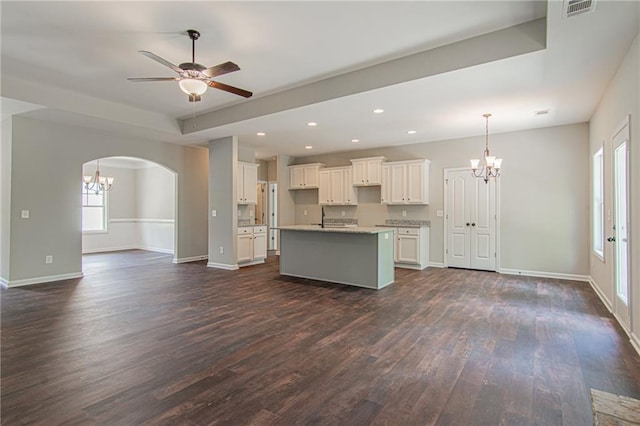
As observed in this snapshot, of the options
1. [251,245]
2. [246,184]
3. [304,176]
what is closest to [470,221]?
[304,176]

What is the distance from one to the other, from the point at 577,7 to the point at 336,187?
6.16 m

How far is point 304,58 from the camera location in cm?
385

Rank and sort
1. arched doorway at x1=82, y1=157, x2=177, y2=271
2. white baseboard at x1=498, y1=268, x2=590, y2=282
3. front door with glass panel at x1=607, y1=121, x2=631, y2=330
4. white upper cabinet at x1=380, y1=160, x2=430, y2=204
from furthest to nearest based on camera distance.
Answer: arched doorway at x1=82, y1=157, x2=177, y2=271
white upper cabinet at x1=380, y1=160, x2=430, y2=204
white baseboard at x1=498, y1=268, x2=590, y2=282
front door with glass panel at x1=607, y1=121, x2=631, y2=330

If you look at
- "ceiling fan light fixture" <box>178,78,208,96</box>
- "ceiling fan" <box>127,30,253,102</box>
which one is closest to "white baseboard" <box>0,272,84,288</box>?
"ceiling fan" <box>127,30,253,102</box>

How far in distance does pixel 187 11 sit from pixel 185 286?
12.9 feet

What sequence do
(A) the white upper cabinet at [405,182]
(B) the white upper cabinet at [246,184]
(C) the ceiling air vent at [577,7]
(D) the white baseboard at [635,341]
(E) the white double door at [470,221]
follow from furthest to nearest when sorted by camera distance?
(B) the white upper cabinet at [246,184], (A) the white upper cabinet at [405,182], (E) the white double door at [470,221], (D) the white baseboard at [635,341], (C) the ceiling air vent at [577,7]

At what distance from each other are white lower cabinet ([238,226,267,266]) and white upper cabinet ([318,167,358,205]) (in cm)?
183

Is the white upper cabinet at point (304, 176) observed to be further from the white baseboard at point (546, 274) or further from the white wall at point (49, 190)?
the white baseboard at point (546, 274)

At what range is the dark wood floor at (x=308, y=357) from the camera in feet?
6.64

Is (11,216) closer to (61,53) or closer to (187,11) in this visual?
(61,53)

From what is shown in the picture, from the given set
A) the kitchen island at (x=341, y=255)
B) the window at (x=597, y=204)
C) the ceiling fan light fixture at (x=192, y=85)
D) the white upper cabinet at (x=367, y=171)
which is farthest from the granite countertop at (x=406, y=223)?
the ceiling fan light fixture at (x=192, y=85)

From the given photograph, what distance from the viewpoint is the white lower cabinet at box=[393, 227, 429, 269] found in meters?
6.85

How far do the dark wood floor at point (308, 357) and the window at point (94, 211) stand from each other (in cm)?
504

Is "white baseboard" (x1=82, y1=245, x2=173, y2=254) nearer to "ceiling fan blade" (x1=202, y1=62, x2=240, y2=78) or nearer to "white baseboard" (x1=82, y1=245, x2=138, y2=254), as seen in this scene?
"white baseboard" (x1=82, y1=245, x2=138, y2=254)
